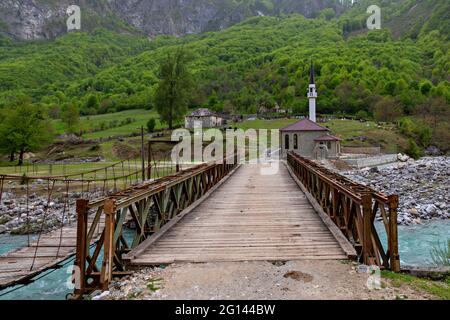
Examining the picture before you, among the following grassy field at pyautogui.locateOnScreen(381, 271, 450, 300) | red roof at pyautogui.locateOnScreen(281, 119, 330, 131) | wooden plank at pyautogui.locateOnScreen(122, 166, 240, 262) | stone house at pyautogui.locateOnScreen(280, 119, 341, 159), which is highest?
red roof at pyautogui.locateOnScreen(281, 119, 330, 131)

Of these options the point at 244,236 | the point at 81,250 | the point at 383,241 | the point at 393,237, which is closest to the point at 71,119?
the point at 383,241

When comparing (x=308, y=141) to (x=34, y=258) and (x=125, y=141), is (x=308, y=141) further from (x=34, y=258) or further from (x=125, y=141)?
(x=34, y=258)

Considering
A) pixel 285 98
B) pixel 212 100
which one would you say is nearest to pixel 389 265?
pixel 212 100

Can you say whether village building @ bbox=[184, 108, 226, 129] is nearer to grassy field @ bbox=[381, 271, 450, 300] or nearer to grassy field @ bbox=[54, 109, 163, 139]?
grassy field @ bbox=[54, 109, 163, 139]

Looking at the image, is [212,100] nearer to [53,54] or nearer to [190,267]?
[53,54]

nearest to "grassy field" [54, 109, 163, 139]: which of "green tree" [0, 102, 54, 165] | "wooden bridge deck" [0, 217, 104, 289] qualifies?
"green tree" [0, 102, 54, 165]

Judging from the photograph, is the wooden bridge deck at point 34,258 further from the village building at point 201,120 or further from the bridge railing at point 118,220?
the village building at point 201,120

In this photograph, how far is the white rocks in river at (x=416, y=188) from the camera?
19203 millimetres

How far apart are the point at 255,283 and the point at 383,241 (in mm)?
10760

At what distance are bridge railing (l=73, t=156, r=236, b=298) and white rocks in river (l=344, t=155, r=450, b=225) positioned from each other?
11.6 meters

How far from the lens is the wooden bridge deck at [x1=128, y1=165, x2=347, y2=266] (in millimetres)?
6520

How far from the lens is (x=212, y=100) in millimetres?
99375
